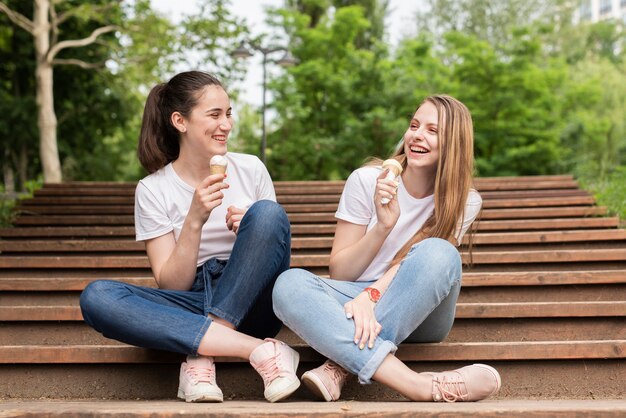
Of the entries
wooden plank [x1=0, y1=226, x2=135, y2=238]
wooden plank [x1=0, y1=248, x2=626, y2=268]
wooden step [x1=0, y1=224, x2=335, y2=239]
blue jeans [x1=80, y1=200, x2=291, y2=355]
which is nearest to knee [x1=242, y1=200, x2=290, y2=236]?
blue jeans [x1=80, y1=200, x2=291, y2=355]

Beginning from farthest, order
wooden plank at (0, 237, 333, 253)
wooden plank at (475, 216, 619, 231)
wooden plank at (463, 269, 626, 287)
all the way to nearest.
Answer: wooden plank at (475, 216, 619, 231)
wooden plank at (0, 237, 333, 253)
wooden plank at (463, 269, 626, 287)

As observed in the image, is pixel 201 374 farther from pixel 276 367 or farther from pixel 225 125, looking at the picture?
pixel 225 125

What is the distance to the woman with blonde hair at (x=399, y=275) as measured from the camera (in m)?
2.39

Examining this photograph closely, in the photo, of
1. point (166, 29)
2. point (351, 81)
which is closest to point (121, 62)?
point (166, 29)

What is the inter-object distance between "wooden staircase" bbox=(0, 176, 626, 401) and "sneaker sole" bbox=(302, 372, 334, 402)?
0.75ft

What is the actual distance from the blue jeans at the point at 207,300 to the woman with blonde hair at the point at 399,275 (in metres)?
0.12

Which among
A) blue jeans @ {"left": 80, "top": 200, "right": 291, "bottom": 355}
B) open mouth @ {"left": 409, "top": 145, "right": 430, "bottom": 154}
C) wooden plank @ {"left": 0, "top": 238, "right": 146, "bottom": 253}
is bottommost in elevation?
wooden plank @ {"left": 0, "top": 238, "right": 146, "bottom": 253}

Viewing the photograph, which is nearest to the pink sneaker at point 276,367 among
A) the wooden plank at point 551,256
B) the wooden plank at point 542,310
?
the wooden plank at point 542,310

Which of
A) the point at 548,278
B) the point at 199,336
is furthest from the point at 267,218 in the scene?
the point at 548,278

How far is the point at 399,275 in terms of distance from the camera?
2.53 meters

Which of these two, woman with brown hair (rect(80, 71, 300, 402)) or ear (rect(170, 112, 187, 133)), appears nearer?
woman with brown hair (rect(80, 71, 300, 402))

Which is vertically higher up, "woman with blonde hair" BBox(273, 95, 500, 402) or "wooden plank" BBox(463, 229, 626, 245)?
"woman with blonde hair" BBox(273, 95, 500, 402)

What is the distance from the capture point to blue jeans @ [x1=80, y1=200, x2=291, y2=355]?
8.11 ft

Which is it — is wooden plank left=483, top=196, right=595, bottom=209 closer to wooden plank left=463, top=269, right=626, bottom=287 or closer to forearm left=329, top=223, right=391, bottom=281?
wooden plank left=463, top=269, right=626, bottom=287
